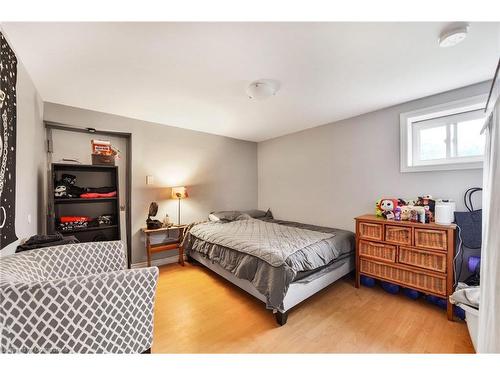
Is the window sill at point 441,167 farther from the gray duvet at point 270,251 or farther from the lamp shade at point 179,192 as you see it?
the lamp shade at point 179,192

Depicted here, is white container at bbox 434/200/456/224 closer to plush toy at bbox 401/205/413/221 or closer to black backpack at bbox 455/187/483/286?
black backpack at bbox 455/187/483/286

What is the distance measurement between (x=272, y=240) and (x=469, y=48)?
2.37 meters

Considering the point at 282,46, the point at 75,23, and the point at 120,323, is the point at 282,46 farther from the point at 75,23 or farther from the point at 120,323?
the point at 120,323

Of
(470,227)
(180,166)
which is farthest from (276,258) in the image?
(180,166)

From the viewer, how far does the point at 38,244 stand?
1588mm

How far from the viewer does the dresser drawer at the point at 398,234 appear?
219cm

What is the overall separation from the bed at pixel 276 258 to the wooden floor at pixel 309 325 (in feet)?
0.50

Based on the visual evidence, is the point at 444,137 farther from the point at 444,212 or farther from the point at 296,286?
the point at 296,286

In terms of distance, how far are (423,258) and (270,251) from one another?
63.4 inches

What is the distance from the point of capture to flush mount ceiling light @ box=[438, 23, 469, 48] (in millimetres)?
1287

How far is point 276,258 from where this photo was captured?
1875 mm

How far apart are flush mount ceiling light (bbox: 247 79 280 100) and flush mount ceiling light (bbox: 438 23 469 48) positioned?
48.2 inches

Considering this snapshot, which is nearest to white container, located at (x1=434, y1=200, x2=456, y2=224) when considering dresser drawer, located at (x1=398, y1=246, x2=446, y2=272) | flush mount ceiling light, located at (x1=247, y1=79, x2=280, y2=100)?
dresser drawer, located at (x1=398, y1=246, x2=446, y2=272)
